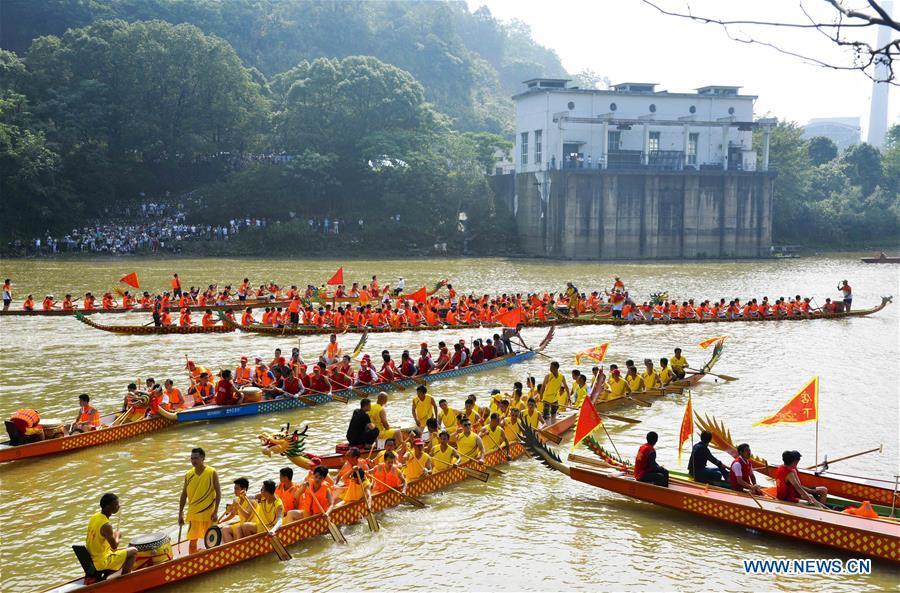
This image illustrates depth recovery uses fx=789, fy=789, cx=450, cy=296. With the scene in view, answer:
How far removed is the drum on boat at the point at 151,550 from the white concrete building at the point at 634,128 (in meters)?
49.3

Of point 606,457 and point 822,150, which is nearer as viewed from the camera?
point 606,457

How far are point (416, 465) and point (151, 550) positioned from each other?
4042 millimetres

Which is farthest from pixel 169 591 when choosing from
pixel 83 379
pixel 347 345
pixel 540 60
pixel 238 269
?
pixel 540 60

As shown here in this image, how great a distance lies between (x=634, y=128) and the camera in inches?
2269

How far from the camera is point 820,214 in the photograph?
228 feet

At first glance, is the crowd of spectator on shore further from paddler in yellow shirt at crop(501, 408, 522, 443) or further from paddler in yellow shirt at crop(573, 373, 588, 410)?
paddler in yellow shirt at crop(501, 408, 522, 443)

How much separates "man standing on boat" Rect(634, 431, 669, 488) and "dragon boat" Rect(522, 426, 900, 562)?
0.10 metres

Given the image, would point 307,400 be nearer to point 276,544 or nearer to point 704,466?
point 276,544

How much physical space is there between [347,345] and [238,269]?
2401 centimetres

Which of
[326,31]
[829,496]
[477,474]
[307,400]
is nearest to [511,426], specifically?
[477,474]

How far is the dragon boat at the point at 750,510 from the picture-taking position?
9227 millimetres

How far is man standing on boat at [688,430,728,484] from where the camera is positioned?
1077cm

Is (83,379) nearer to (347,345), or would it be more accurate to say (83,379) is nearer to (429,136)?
(347,345)

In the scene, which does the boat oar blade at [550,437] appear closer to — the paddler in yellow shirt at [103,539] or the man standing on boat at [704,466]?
the man standing on boat at [704,466]
